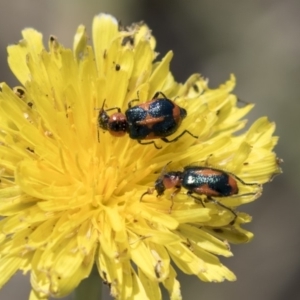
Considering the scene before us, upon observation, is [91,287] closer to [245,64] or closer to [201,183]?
[201,183]

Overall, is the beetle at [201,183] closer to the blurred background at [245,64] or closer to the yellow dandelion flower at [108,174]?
the yellow dandelion flower at [108,174]

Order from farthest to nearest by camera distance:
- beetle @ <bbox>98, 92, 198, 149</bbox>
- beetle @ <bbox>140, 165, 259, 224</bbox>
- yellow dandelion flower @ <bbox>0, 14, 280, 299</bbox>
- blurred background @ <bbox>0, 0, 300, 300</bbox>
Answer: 1. blurred background @ <bbox>0, 0, 300, 300</bbox>
2. beetle @ <bbox>98, 92, 198, 149</bbox>
3. beetle @ <bbox>140, 165, 259, 224</bbox>
4. yellow dandelion flower @ <bbox>0, 14, 280, 299</bbox>

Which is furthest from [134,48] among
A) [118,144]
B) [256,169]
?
[256,169]

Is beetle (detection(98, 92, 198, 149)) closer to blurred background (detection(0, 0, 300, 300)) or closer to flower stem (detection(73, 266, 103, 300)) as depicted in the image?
flower stem (detection(73, 266, 103, 300))

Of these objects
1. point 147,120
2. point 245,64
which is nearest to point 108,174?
point 147,120

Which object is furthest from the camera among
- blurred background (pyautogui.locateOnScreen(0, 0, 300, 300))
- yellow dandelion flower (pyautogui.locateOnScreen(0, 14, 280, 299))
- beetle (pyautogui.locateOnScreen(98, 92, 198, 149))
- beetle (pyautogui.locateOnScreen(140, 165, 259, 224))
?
blurred background (pyautogui.locateOnScreen(0, 0, 300, 300))

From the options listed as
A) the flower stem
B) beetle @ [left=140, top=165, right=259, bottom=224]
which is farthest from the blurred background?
beetle @ [left=140, top=165, right=259, bottom=224]

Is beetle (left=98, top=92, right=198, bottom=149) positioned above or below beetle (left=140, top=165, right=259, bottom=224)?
above
